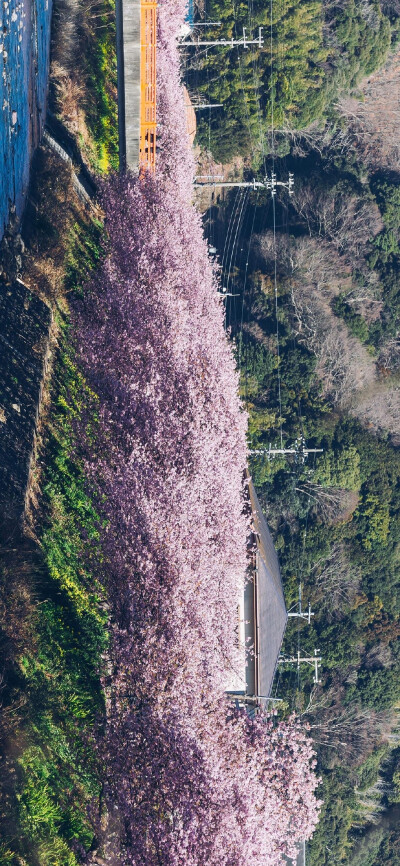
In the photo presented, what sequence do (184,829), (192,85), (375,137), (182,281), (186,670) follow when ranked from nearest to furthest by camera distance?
1. (184,829)
2. (186,670)
3. (182,281)
4. (192,85)
5. (375,137)

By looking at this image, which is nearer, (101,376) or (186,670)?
(186,670)

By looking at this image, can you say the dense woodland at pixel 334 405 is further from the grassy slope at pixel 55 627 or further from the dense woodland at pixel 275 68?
the grassy slope at pixel 55 627

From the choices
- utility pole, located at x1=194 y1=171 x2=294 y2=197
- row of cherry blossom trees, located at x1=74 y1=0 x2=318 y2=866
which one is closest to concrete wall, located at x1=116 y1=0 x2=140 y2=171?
row of cherry blossom trees, located at x1=74 y1=0 x2=318 y2=866

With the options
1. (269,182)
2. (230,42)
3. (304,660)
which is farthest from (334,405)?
(230,42)

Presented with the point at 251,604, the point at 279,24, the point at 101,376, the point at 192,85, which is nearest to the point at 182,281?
the point at 101,376

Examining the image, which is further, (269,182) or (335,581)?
(335,581)

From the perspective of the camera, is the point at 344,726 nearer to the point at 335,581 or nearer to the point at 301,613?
the point at 301,613

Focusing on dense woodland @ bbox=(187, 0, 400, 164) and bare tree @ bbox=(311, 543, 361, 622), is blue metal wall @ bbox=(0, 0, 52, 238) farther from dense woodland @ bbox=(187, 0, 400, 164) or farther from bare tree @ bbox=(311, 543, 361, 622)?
bare tree @ bbox=(311, 543, 361, 622)

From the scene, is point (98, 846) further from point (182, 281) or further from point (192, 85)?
point (192, 85)
